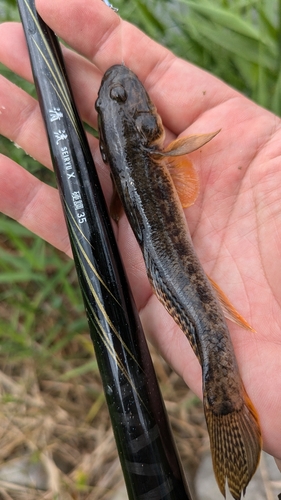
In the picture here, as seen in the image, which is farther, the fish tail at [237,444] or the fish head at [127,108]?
the fish head at [127,108]

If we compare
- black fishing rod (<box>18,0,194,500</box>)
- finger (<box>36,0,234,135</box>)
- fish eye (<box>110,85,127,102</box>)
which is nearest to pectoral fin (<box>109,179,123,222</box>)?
black fishing rod (<box>18,0,194,500</box>)

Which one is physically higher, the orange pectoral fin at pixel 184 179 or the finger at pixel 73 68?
the finger at pixel 73 68

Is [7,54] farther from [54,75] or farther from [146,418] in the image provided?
[146,418]

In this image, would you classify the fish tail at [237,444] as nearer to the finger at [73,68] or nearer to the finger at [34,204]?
the finger at [34,204]

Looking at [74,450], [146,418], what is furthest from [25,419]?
[146,418]

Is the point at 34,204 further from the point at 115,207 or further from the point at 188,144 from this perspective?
the point at 188,144

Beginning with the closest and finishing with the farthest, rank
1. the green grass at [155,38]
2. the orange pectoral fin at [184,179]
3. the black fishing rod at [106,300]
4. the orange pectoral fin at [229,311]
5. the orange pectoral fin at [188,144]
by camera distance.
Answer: the black fishing rod at [106,300] → the orange pectoral fin at [229,311] → the orange pectoral fin at [188,144] → the orange pectoral fin at [184,179] → the green grass at [155,38]

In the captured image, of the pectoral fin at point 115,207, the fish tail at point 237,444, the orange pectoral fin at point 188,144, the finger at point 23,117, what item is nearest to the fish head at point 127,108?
the orange pectoral fin at point 188,144
